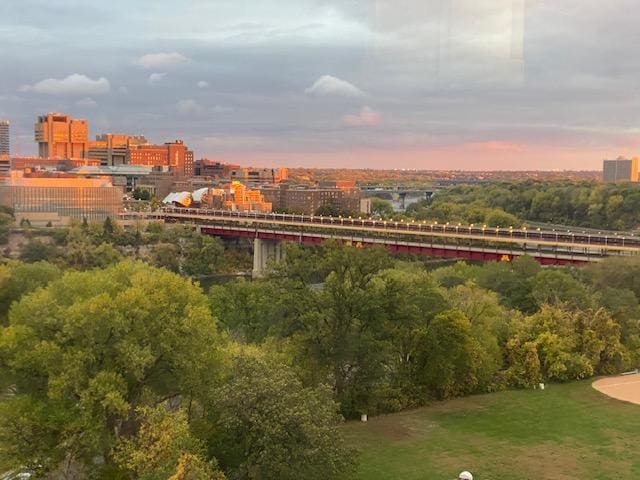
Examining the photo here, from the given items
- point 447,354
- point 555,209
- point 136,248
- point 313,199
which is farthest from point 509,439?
point 313,199

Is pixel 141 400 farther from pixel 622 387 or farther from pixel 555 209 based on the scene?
pixel 555 209

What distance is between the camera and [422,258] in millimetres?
77500

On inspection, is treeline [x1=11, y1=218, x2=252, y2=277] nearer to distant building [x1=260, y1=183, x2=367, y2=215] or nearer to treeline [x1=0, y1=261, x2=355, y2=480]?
treeline [x1=0, y1=261, x2=355, y2=480]

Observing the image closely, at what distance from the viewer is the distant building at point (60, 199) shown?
97500 millimetres

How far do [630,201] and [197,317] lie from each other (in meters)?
105

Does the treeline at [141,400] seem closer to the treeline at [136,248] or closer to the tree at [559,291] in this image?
the tree at [559,291]

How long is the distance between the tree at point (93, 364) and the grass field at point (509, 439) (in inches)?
229

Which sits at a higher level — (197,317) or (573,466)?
(197,317)

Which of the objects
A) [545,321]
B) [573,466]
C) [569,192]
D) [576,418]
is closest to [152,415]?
[573,466]

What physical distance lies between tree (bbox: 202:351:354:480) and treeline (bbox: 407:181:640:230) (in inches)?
3390

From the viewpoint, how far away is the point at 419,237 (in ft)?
234

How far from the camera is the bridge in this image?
58969 mm

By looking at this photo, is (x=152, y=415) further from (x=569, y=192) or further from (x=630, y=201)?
(x=569, y=192)

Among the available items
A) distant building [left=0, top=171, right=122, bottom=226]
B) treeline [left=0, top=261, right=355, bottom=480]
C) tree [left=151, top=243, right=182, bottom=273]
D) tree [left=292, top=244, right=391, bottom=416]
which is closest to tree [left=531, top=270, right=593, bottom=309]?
tree [left=292, top=244, right=391, bottom=416]
